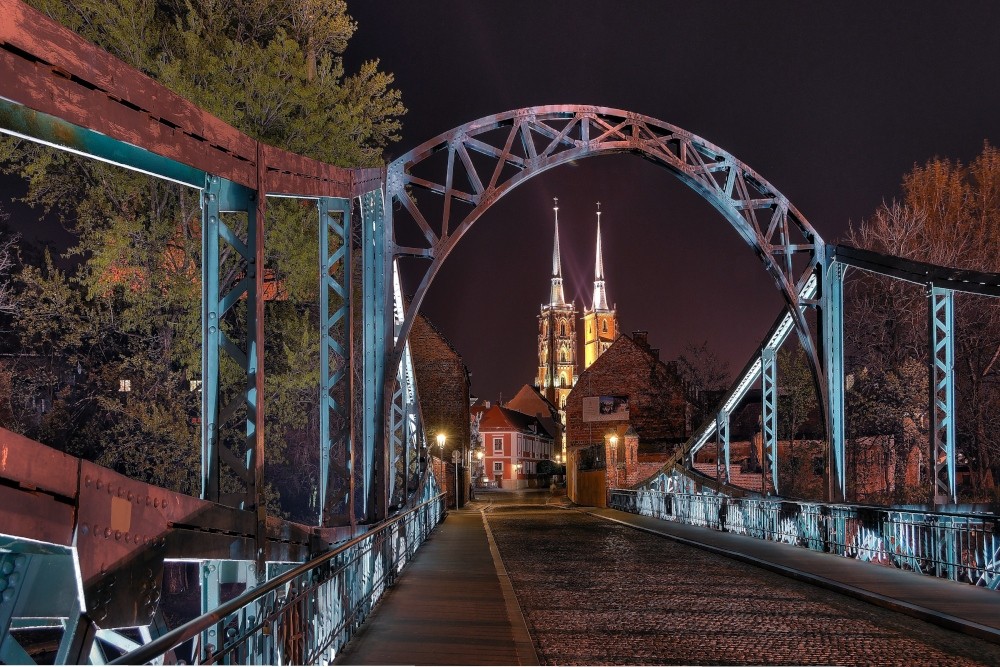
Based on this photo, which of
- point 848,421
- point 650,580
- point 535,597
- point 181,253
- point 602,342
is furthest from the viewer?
point 602,342

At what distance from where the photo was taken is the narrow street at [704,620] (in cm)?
861

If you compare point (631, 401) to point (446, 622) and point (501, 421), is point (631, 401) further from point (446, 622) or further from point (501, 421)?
point (446, 622)

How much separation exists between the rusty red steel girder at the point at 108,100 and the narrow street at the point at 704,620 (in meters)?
4.70

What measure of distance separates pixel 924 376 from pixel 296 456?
22727 millimetres

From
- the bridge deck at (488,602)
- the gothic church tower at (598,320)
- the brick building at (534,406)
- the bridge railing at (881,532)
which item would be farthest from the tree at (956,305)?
the gothic church tower at (598,320)

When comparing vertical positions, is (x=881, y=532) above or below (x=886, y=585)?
above

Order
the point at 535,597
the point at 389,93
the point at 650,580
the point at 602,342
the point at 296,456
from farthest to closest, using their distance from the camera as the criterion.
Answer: the point at 602,342, the point at 296,456, the point at 389,93, the point at 650,580, the point at 535,597

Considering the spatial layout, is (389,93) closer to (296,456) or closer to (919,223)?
(296,456)

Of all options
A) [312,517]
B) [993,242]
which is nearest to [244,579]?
[312,517]

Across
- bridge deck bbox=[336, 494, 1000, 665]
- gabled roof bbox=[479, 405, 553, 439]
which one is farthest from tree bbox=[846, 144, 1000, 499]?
gabled roof bbox=[479, 405, 553, 439]

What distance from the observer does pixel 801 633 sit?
9828 millimetres

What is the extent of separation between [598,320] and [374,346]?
178161 millimetres

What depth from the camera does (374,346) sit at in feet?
46.0

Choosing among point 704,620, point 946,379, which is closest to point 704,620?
point 704,620
